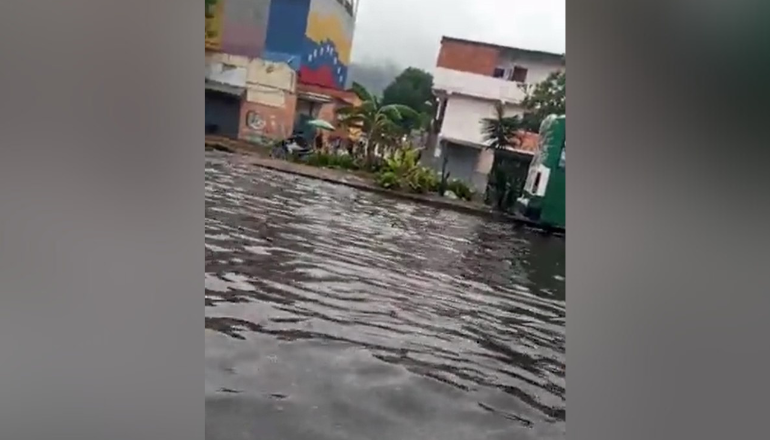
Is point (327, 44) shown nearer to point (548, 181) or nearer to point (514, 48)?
point (514, 48)

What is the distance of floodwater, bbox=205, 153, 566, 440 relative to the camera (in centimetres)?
177

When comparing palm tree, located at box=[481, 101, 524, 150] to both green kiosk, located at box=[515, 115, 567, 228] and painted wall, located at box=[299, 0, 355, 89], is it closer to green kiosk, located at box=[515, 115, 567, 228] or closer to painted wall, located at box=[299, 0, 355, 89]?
green kiosk, located at box=[515, 115, 567, 228]

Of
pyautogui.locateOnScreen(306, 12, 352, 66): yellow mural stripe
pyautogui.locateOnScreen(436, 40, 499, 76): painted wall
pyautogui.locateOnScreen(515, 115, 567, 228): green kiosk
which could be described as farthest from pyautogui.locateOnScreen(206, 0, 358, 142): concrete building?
pyautogui.locateOnScreen(515, 115, 567, 228): green kiosk

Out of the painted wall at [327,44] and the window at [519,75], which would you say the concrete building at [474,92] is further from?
the painted wall at [327,44]

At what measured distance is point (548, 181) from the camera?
6.05 feet

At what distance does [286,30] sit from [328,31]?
A: 0.33 feet

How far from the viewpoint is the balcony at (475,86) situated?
180 centimetres

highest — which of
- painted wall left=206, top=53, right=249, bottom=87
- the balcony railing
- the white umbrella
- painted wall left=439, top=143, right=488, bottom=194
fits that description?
the balcony railing

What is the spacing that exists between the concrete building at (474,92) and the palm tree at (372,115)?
94 mm

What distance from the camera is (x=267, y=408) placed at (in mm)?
1761

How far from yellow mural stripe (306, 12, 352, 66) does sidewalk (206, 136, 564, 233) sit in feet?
0.97
